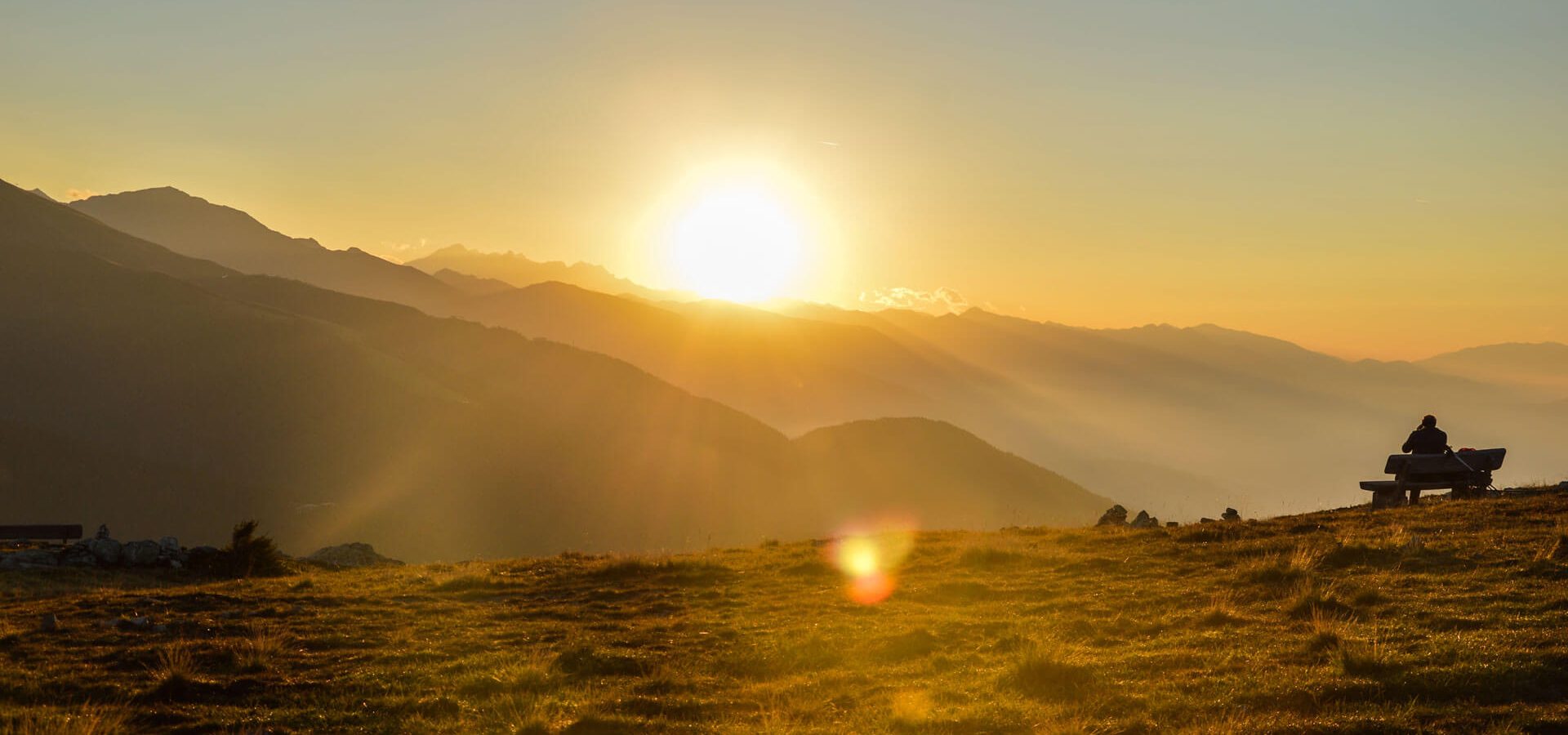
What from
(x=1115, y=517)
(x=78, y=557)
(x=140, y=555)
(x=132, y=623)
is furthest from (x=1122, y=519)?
(x=78, y=557)

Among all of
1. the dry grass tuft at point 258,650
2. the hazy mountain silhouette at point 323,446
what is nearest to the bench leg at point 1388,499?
the dry grass tuft at point 258,650

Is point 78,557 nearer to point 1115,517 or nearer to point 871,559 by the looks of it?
point 871,559

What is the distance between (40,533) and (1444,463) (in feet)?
118

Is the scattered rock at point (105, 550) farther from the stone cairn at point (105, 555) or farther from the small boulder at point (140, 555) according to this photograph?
the small boulder at point (140, 555)

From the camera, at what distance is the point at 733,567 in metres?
23.2

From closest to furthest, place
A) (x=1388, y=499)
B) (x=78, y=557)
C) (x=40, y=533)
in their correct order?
(x=78, y=557) < (x=1388, y=499) < (x=40, y=533)

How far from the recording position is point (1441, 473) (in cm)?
2362

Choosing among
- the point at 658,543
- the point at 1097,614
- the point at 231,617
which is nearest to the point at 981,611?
the point at 1097,614

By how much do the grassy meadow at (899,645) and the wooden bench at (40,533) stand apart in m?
5.93

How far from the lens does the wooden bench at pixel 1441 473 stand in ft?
76.5

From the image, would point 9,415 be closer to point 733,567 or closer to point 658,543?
point 658,543

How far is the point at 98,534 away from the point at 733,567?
18.4 metres

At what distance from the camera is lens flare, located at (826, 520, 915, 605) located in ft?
62.3

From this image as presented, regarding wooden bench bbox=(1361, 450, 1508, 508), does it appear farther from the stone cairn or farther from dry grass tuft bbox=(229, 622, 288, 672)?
the stone cairn
